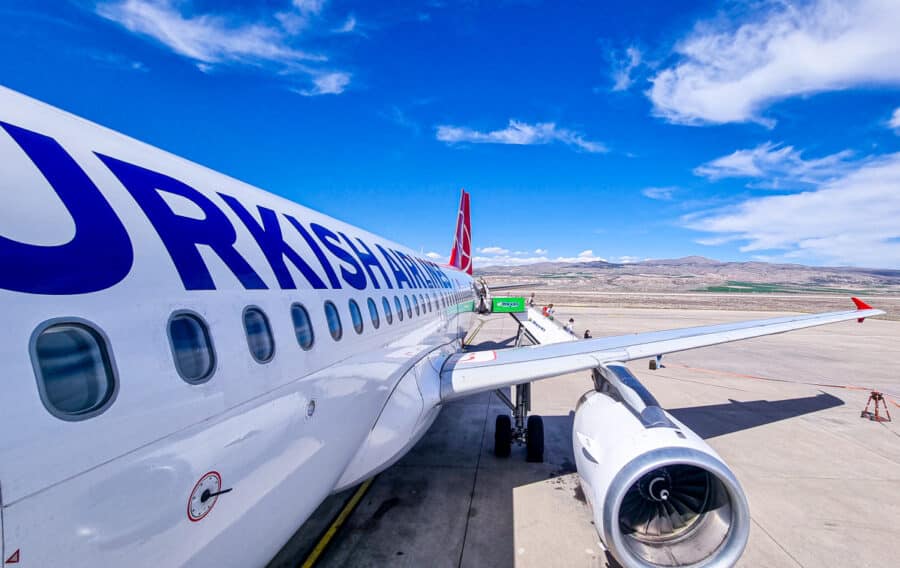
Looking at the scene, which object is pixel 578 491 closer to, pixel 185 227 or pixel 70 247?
pixel 185 227

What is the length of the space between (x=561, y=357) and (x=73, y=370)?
239 inches

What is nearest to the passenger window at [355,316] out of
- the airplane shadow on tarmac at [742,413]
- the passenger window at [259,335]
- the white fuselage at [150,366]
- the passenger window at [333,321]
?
the passenger window at [333,321]

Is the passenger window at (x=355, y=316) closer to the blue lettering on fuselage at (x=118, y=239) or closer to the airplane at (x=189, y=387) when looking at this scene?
the airplane at (x=189, y=387)

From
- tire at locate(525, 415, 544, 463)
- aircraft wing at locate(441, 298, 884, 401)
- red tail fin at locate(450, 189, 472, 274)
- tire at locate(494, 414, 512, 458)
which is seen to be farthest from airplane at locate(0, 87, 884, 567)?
red tail fin at locate(450, 189, 472, 274)

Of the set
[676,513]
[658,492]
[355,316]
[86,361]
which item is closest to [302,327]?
[355,316]

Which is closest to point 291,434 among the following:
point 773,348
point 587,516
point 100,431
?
point 100,431

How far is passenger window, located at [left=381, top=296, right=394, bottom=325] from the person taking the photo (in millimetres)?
5822

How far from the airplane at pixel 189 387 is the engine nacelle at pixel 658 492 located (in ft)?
0.06

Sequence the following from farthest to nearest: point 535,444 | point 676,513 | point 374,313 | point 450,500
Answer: point 535,444 → point 450,500 → point 374,313 → point 676,513

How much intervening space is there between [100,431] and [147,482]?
365 millimetres

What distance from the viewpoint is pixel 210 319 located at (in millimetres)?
2557

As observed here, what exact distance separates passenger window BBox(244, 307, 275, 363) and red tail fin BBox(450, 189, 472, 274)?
2110cm

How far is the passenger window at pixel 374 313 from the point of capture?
5.23 m

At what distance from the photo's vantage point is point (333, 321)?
4.11 metres
